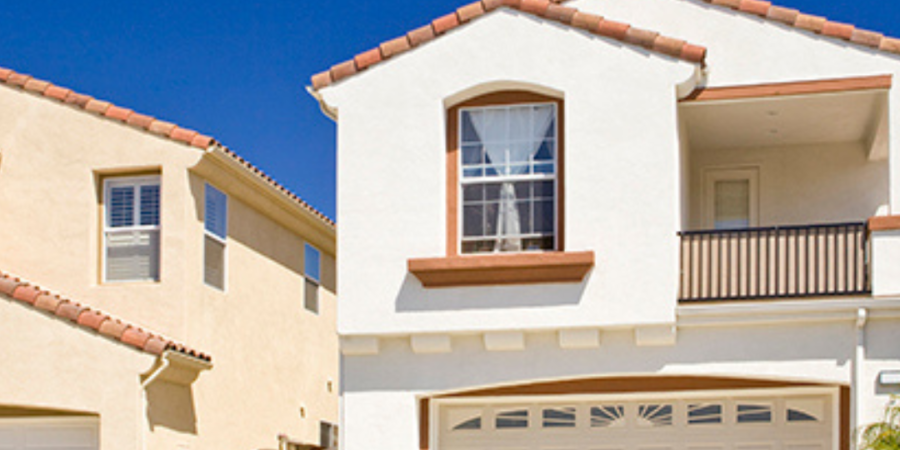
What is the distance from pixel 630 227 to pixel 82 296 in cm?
780

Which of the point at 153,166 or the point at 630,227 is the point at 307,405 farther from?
the point at 630,227

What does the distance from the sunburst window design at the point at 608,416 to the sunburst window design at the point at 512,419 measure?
79 centimetres

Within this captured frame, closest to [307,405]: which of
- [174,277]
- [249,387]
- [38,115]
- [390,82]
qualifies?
[249,387]

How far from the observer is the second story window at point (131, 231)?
813 inches

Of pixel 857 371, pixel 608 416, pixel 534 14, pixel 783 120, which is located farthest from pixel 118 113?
pixel 857 371

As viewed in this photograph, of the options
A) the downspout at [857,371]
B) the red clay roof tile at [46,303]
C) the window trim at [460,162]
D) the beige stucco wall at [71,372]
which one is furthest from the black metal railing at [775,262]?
the red clay roof tile at [46,303]

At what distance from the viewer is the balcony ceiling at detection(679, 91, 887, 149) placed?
703 inches

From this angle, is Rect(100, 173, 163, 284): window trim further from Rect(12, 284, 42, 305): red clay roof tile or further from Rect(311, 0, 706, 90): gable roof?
Rect(311, 0, 706, 90): gable roof

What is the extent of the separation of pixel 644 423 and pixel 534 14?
15.7 feet

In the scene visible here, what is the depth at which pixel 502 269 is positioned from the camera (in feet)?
55.0

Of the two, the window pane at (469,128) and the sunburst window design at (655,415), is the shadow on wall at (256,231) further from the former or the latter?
the sunburst window design at (655,415)

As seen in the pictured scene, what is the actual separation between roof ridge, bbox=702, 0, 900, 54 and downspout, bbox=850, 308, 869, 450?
3200mm

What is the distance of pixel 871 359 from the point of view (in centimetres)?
1608

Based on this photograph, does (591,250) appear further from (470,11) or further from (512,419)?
(470,11)
